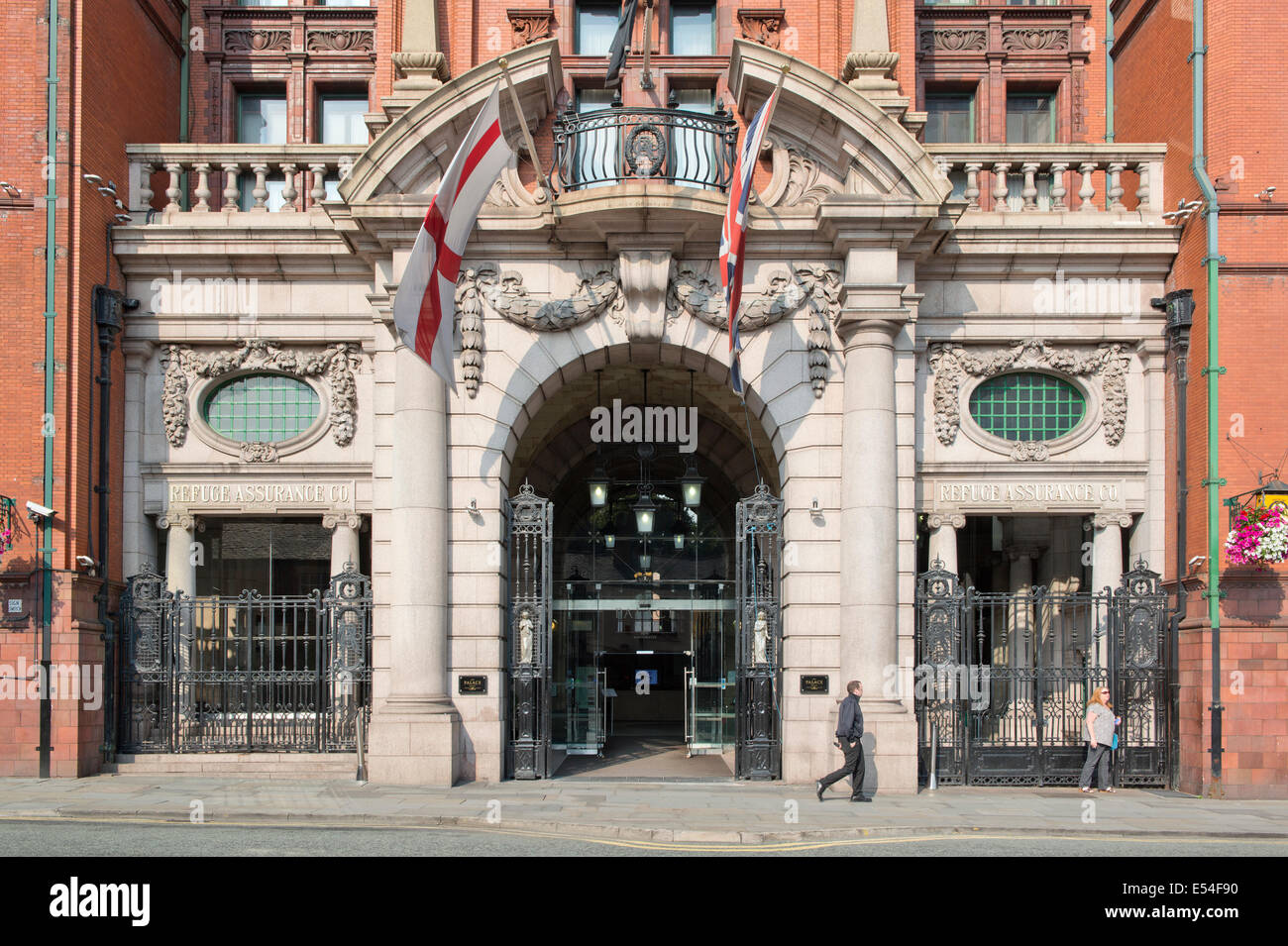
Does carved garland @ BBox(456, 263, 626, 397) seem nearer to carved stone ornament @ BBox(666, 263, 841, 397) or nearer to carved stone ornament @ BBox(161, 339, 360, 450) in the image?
carved stone ornament @ BBox(666, 263, 841, 397)

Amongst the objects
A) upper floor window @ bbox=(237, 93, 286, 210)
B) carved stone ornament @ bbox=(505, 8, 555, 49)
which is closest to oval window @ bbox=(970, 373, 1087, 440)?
carved stone ornament @ bbox=(505, 8, 555, 49)

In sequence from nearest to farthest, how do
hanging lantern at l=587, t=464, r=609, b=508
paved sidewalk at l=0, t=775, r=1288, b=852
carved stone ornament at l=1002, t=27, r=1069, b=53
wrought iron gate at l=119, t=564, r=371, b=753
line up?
paved sidewalk at l=0, t=775, r=1288, b=852
wrought iron gate at l=119, t=564, r=371, b=753
hanging lantern at l=587, t=464, r=609, b=508
carved stone ornament at l=1002, t=27, r=1069, b=53

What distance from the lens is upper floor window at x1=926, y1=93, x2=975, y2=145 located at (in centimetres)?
2473

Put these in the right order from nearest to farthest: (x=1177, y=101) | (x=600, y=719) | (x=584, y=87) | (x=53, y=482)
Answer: (x=53, y=482)
(x=1177, y=101)
(x=584, y=87)
(x=600, y=719)

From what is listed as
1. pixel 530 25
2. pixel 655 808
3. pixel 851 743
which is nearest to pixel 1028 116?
pixel 530 25

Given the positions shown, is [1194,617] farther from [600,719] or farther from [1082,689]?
[600,719]

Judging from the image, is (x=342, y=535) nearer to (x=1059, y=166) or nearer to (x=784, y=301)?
(x=784, y=301)

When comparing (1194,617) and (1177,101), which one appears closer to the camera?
(1194,617)

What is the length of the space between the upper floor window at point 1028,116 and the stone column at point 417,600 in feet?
42.1

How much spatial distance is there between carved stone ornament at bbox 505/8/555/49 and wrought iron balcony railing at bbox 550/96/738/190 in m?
2.73

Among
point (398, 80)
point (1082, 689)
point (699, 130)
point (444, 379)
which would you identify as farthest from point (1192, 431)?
point (398, 80)

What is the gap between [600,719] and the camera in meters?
25.2

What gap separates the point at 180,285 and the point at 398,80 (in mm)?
5024

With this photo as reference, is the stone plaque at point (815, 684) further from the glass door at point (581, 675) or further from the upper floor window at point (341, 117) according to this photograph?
the upper floor window at point (341, 117)
